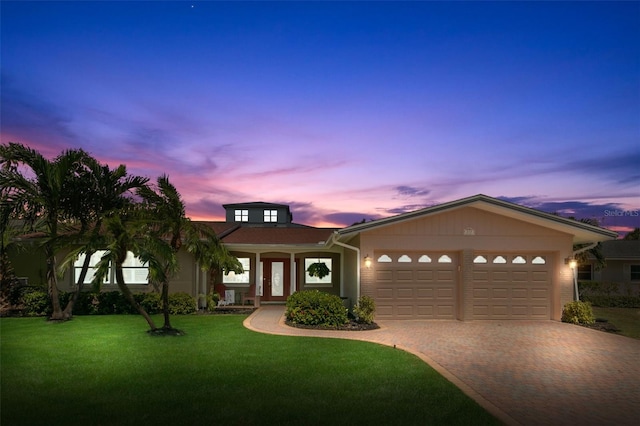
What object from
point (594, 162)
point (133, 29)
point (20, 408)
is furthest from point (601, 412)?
point (594, 162)

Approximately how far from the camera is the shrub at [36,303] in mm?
17125

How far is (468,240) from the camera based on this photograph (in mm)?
15789

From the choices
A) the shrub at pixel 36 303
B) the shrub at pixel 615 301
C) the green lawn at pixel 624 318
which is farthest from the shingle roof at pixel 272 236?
the shrub at pixel 615 301

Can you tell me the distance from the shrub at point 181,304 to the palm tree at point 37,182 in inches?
179

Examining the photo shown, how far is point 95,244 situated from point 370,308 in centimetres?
843

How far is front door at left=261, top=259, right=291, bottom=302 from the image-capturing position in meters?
22.0

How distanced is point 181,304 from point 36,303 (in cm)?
534

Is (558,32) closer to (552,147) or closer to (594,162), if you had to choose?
(552,147)

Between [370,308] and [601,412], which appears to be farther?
[370,308]

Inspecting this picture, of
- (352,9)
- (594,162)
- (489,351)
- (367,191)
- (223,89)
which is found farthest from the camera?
(367,191)

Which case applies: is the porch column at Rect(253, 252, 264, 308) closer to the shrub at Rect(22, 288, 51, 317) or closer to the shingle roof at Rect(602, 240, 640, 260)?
the shrub at Rect(22, 288, 51, 317)

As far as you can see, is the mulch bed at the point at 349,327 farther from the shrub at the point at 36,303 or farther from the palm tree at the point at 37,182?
the shrub at the point at 36,303

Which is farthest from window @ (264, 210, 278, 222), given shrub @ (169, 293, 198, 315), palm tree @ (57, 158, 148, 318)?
palm tree @ (57, 158, 148, 318)

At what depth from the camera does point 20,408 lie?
20.7ft
